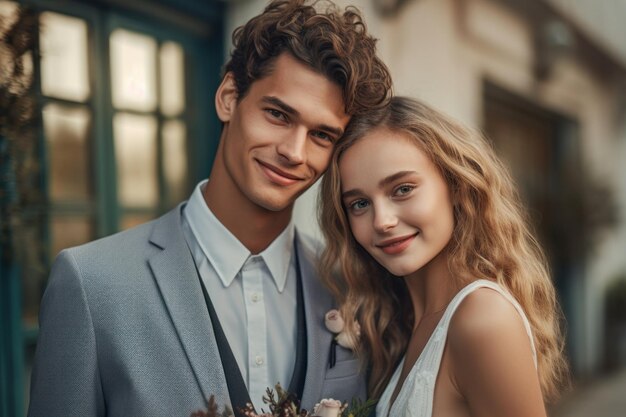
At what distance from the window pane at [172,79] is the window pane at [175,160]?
80 mm

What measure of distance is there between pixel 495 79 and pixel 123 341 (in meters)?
4.92

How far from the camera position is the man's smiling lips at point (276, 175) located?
6.40 feet

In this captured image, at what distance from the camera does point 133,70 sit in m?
3.22

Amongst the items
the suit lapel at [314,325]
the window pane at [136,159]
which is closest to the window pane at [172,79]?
the window pane at [136,159]

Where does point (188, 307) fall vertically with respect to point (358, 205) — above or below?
below

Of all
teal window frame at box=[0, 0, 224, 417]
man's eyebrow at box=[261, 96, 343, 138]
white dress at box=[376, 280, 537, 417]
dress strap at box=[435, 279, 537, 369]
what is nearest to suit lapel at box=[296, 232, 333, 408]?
white dress at box=[376, 280, 537, 417]

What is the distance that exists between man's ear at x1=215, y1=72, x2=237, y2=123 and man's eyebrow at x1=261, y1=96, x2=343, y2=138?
18 centimetres

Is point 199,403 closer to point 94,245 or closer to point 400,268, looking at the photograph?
point 94,245

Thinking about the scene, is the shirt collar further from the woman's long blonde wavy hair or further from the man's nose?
the man's nose

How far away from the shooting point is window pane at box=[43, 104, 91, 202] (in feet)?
9.40

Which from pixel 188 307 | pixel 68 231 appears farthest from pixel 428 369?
pixel 68 231

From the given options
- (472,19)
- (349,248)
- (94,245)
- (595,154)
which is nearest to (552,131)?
(595,154)

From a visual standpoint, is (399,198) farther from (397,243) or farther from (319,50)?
(319,50)

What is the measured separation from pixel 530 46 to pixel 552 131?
70.2 inches
